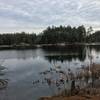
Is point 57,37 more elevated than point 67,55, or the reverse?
point 57,37

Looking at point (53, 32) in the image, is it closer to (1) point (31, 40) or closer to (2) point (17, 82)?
(1) point (31, 40)

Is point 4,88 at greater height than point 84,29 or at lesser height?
lesser

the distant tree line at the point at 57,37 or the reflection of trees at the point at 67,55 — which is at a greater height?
the distant tree line at the point at 57,37

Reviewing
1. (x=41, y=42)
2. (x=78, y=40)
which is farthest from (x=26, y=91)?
(x=41, y=42)

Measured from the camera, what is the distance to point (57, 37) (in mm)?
146125

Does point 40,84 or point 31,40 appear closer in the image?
point 40,84

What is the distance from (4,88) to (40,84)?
391 centimetres

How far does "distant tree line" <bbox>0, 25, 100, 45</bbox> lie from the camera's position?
472ft

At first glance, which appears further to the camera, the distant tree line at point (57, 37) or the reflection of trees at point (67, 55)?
the distant tree line at point (57, 37)

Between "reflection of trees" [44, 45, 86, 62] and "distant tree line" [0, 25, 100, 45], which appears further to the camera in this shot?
"distant tree line" [0, 25, 100, 45]

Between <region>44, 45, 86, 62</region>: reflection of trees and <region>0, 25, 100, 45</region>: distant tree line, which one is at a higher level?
<region>0, 25, 100, 45</region>: distant tree line

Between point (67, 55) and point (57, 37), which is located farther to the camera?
point (57, 37)

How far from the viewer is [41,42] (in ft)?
507

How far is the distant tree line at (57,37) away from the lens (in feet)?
472
